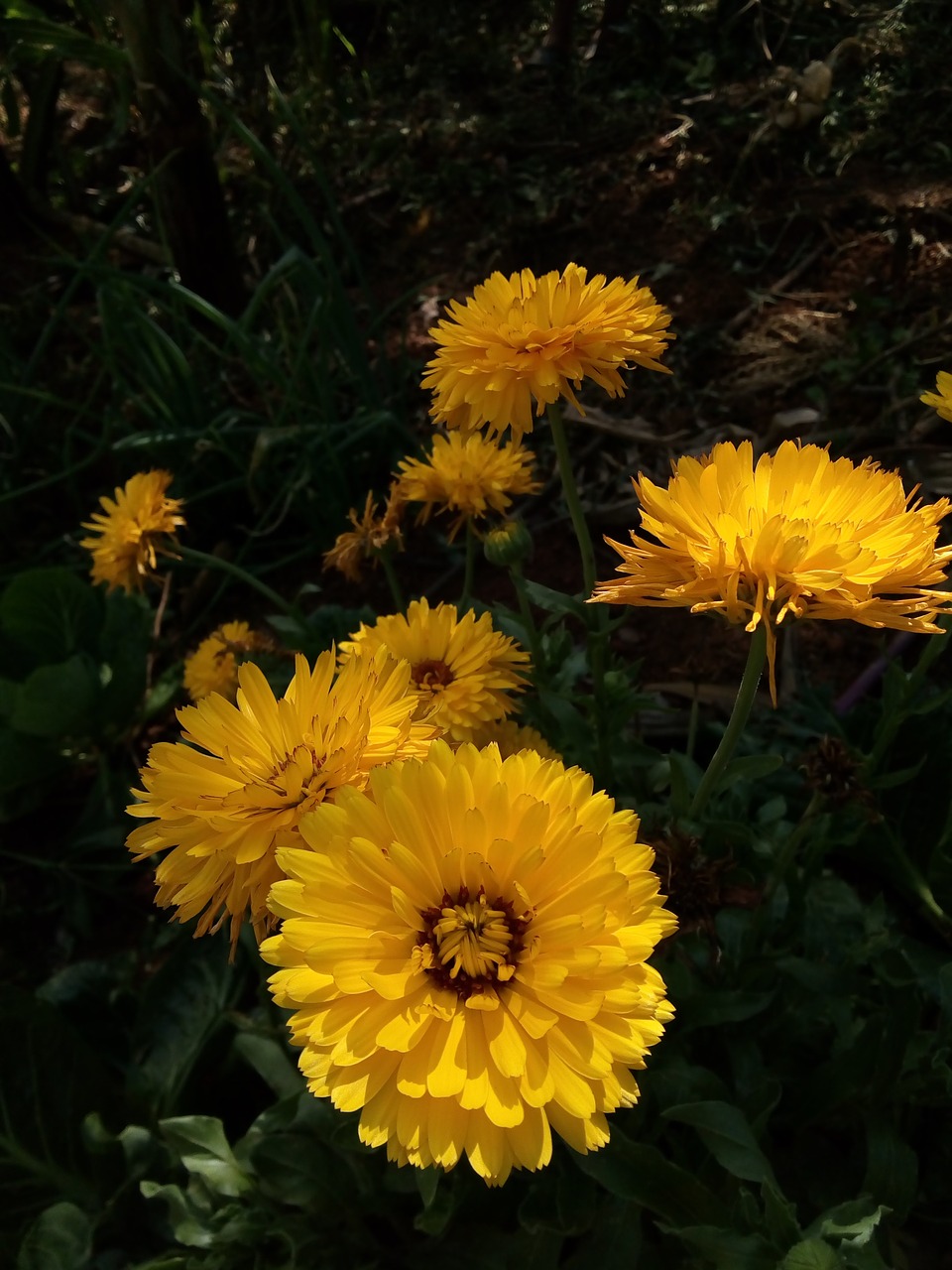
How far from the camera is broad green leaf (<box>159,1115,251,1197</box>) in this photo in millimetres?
1330

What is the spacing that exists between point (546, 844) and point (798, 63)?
10.7 feet

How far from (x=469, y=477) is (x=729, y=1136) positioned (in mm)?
941

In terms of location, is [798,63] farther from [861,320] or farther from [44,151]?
[44,151]

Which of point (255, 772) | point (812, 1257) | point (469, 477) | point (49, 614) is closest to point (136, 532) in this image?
point (469, 477)

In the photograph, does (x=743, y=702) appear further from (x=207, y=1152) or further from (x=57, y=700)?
(x=57, y=700)

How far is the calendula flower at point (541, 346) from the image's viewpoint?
3.65 feet

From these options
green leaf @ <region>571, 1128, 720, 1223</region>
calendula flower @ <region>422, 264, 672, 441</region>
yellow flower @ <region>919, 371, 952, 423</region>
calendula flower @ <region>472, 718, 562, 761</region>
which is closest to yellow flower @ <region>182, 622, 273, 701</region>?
calendula flower @ <region>472, 718, 562, 761</region>

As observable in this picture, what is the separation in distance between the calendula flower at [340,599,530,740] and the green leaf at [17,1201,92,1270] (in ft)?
3.21

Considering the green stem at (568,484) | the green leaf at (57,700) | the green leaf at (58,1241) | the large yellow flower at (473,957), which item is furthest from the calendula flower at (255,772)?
the green leaf at (57,700)

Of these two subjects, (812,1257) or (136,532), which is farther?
(136,532)

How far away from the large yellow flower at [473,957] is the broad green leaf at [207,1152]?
75 cm

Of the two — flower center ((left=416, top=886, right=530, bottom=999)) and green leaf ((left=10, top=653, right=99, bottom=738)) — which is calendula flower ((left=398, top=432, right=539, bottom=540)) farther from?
green leaf ((left=10, top=653, right=99, bottom=738))

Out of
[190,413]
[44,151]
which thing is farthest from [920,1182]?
[44,151]

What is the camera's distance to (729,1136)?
103cm
